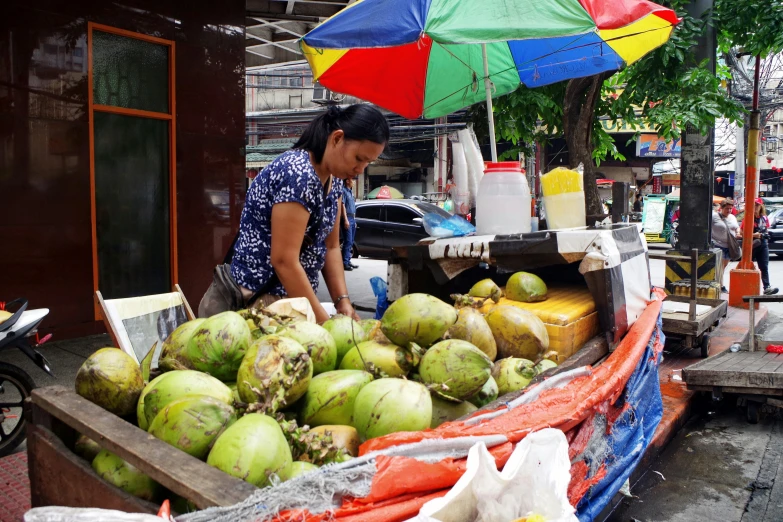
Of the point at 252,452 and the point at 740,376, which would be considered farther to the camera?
the point at 740,376

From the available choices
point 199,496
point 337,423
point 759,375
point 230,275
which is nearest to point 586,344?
point 337,423

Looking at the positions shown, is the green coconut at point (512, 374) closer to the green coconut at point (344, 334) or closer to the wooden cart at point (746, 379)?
the green coconut at point (344, 334)

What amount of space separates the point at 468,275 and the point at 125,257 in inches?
158

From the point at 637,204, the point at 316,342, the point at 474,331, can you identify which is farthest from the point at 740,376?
the point at 637,204

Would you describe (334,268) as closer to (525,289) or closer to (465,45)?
(525,289)

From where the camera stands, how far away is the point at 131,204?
19.9 feet

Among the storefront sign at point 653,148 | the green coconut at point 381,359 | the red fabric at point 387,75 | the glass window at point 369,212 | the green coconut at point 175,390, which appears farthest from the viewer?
the storefront sign at point 653,148

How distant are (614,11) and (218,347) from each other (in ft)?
8.44

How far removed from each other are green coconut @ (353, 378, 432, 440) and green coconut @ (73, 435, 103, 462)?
0.66m

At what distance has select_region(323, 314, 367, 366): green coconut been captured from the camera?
2062mm

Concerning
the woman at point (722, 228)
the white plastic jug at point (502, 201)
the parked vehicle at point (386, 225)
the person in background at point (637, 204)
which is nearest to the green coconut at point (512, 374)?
the white plastic jug at point (502, 201)

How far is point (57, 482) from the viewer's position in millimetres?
1539

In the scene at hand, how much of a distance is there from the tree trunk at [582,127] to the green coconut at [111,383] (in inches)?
199

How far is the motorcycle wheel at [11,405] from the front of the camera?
3650mm
